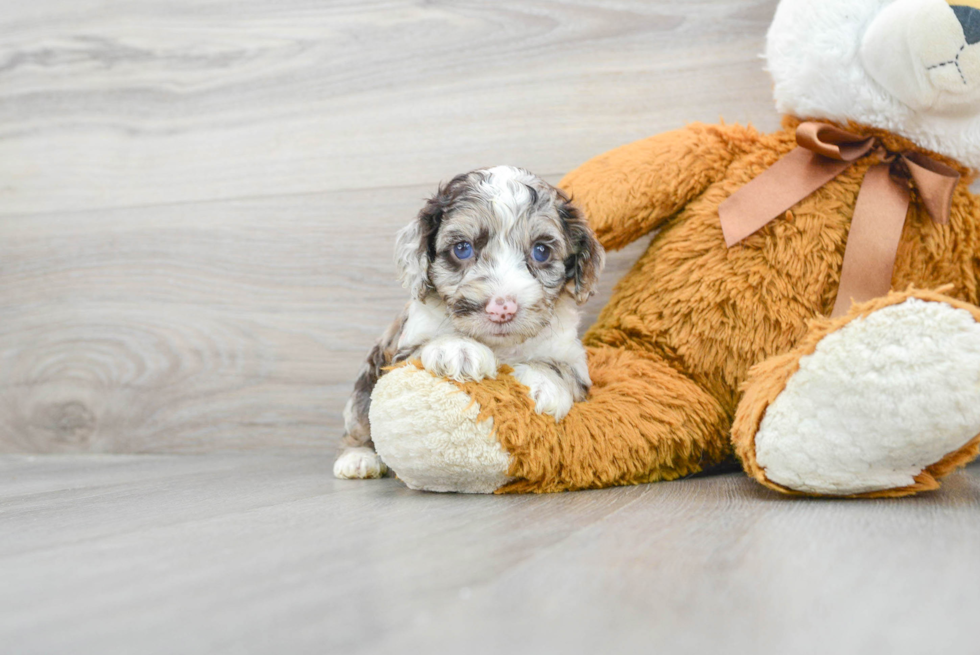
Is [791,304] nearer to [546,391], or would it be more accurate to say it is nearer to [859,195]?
[859,195]

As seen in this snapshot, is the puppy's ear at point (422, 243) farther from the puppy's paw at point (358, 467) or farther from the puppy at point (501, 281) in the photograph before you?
the puppy's paw at point (358, 467)

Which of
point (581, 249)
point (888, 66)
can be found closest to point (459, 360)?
point (581, 249)

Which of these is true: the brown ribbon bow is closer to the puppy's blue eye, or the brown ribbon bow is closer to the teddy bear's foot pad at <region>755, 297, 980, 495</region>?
the teddy bear's foot pad at <region>755, 297, 980, 495</region>

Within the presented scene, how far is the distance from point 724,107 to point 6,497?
2094mm

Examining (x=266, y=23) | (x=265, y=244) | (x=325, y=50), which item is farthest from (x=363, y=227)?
(x=266, y=23)

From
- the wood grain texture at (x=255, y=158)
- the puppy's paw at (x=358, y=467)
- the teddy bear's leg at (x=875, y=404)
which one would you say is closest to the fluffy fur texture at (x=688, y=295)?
the teddy bear's leg at (x=875, y=404)

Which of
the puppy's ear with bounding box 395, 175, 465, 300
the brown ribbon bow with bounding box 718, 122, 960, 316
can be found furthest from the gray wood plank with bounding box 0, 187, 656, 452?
the brown ribbon bow with bounding box 718, 122, 960, 316

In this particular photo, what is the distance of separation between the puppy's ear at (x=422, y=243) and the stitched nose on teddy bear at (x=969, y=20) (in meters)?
1.04

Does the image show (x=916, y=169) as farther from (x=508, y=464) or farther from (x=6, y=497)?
(x=6, y=497)

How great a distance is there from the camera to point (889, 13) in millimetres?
1602

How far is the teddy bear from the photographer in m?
1.30

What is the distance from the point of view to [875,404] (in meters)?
1.27

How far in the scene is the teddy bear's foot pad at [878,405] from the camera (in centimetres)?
124

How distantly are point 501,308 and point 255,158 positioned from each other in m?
1.39
